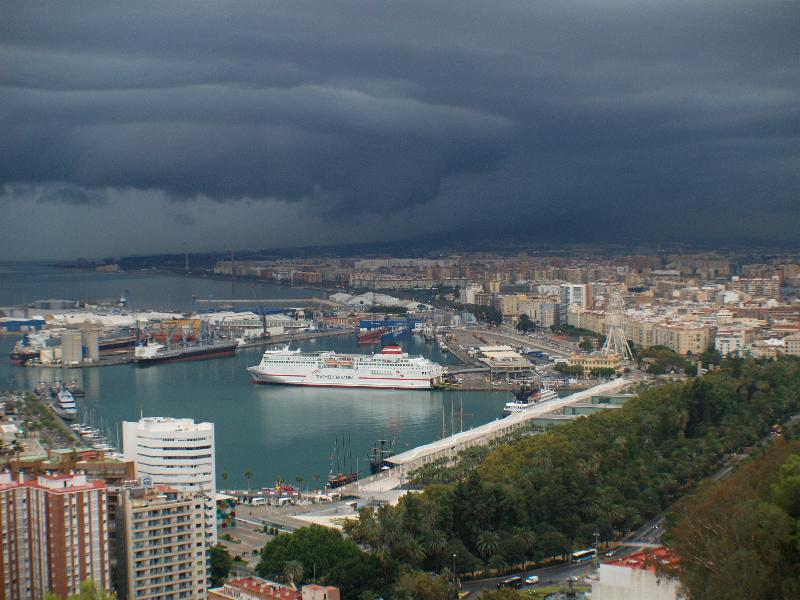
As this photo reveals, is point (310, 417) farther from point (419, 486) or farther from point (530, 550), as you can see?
point (530, 550)

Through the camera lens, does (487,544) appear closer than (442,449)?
Yes

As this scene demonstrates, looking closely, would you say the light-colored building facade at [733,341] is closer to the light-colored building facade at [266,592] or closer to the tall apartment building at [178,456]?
the tall apartment building at [178,456]

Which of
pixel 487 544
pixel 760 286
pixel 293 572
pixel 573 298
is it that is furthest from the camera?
pixel 760 286

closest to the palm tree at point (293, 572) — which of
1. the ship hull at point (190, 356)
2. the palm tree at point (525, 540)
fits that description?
the palm tree at point (525, 540)

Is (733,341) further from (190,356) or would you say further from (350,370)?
(190,356)

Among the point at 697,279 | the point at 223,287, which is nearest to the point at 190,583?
the point at 697,279

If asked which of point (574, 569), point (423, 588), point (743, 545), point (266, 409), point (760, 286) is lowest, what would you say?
point (266, 409)

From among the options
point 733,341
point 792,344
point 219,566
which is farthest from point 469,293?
point 219,566

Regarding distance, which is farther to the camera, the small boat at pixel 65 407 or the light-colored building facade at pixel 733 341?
the light-colored building facade at pixel 733 341
